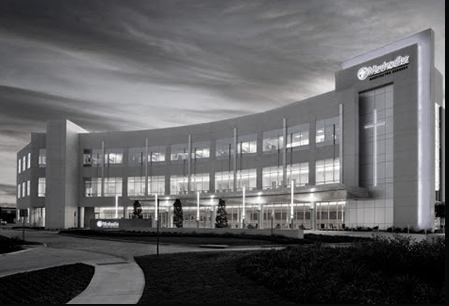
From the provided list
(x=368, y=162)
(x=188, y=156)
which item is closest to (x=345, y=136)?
(x=368, y=162)

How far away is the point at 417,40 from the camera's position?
58.8 m

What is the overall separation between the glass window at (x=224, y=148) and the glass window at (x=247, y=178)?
407 cm

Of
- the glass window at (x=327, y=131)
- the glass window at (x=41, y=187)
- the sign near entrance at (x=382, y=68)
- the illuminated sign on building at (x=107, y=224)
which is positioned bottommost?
the illuminated sign on building at (x=107, y=224)

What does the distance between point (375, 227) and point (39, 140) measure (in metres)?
70.8

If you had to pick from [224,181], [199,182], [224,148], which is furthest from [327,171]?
[199,182]

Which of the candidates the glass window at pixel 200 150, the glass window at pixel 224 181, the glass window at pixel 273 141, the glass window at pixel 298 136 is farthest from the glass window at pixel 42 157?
the glass window at pixel 298 136

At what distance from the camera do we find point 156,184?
98.5m

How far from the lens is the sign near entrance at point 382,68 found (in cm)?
6003

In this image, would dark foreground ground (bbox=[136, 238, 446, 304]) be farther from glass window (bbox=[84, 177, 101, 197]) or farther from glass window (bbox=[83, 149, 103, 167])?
glass window (bbox=[83, 149, 103, 167])

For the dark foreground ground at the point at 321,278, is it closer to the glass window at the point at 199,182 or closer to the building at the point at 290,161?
the building at the point at 290,161

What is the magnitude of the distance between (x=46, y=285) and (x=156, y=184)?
7963 cm

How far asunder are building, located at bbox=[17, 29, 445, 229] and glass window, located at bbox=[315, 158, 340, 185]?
0.14 m

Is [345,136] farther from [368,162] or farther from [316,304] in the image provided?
[316,304]

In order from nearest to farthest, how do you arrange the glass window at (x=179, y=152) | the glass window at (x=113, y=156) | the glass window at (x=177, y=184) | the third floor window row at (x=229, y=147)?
1. the third floor window row at (x=229, y=147)
2. the glass window at (x=177, y=184)
3. the glass window at (x=179, y=152)
4. the glass window at (x=113, y=156)
